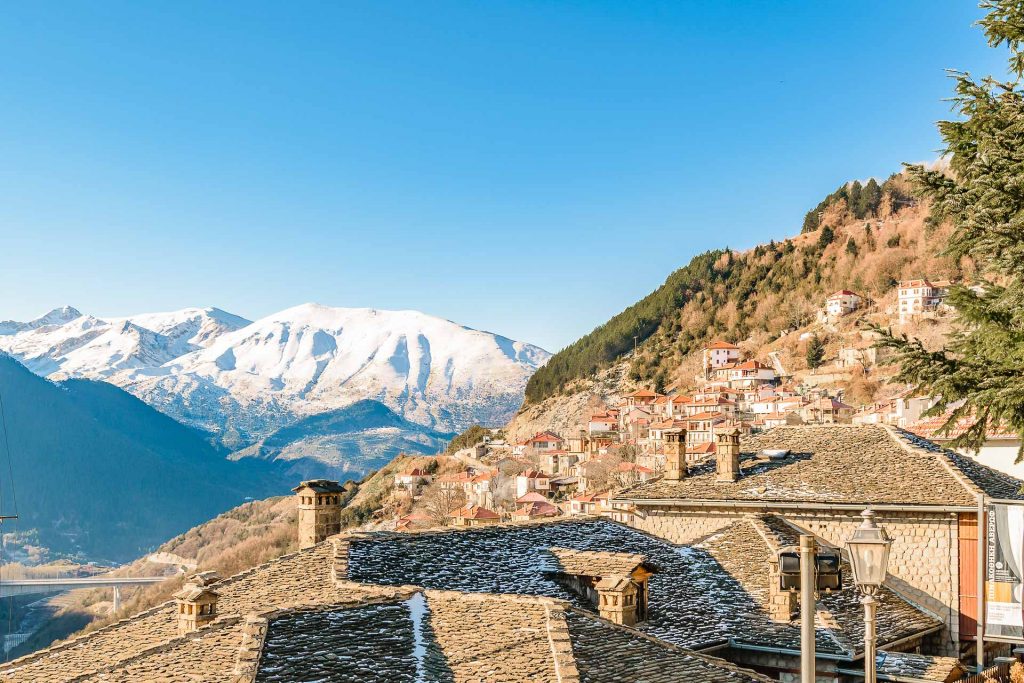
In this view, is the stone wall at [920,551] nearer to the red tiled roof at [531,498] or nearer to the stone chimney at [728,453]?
the stone chimney at [728,453]

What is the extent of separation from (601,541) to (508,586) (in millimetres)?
3738

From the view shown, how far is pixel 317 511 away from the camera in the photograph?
19.0 m

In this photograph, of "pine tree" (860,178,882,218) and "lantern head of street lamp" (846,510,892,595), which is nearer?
"lantern head of street lamp" (846,510,892,595)

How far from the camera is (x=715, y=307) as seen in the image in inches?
5704

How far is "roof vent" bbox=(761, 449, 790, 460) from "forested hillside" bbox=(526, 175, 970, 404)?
110637 millimetres

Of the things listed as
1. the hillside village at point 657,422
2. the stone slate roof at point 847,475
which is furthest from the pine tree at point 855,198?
the stone slate roof at point 847,475

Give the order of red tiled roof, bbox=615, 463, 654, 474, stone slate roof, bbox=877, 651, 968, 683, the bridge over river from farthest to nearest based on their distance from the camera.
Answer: the bridge over river
red tiled roof, bbox=615, 463, 654, 474
stone slate roof, bbox=877, 651, 968, 683

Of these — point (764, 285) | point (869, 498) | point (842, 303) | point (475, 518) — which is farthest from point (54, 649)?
point (764, 285)

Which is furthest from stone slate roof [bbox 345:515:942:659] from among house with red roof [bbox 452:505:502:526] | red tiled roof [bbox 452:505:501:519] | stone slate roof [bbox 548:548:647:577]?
red tiled roof [bbox 452:505:501:519]

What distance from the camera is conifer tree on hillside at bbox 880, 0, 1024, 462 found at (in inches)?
416

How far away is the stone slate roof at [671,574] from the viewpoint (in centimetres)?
1474

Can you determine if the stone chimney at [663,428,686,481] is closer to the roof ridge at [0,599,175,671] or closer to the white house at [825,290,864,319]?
the roof ridge at [0,599,175,671]

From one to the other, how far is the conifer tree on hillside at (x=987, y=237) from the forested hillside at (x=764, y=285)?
121 m

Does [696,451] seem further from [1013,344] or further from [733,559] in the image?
[1013,344]
